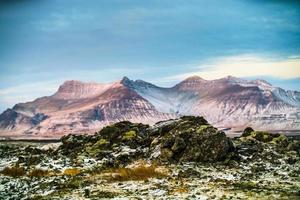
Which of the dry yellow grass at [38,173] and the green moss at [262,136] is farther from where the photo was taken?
the green moss at [262,136]

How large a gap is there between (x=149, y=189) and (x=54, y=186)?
25.2 ft

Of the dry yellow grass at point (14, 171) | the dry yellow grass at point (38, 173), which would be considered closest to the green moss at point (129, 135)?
the dry yellow grass at point (38, 173)

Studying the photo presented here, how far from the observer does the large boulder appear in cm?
4359

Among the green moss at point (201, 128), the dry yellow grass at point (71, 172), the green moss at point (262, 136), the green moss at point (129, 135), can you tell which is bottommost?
the green moss at point (262, 136)

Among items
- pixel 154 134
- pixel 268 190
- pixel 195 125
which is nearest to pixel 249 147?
pixel 195 125

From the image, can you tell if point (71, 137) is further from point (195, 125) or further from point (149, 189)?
point (149, 189)

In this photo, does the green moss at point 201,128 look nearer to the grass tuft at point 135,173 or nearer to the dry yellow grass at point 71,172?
the grass tuft at point 135,173

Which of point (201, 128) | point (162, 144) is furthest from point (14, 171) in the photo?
point (201, 128)

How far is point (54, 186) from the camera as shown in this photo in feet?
109

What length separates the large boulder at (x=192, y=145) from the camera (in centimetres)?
4359

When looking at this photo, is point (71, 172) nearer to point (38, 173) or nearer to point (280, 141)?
point (38, 173)

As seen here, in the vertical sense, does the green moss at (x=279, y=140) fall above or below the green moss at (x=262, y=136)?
below

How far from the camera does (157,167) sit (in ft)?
129

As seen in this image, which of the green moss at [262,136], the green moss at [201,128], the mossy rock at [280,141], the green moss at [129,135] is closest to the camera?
the green moss at [201,128]
